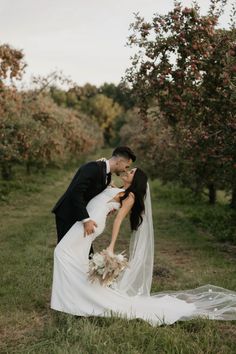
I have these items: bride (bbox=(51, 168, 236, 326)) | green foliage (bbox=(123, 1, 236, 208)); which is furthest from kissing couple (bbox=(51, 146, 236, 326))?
Result: green foliage (bbox=(123, 1, 236, 208))

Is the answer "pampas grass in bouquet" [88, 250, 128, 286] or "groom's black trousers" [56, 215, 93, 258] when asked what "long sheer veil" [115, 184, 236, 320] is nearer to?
"pampas grass in bouquet" [88, 250, 128, 286]

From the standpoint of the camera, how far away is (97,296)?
6.18 metres

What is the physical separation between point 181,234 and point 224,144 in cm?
430

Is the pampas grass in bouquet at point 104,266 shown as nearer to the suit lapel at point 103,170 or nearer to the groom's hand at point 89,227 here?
the groom's hand at point 89,227

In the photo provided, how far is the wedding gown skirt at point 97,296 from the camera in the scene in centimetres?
615

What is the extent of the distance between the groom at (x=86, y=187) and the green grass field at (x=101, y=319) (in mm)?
1215

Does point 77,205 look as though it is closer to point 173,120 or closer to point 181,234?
point 173,120

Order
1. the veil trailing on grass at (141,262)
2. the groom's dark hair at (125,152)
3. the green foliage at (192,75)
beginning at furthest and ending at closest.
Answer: the green foliage at (192,75), the veil trailing on grass at (141,262), the groom's dark hair at (125,152)

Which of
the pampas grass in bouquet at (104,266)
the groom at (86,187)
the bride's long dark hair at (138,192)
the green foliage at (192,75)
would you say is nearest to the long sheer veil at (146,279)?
the bride's long dark hair at (138,192)

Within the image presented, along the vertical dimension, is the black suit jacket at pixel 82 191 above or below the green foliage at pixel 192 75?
below

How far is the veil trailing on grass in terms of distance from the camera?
22.2 feet

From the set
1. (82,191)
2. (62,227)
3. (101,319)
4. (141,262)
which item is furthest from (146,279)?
(82,191)

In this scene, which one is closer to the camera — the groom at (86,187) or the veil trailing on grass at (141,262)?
the groom at (86,187)

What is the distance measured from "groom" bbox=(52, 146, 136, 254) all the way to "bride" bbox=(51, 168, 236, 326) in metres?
0.13
